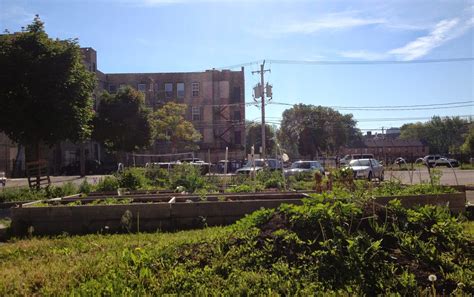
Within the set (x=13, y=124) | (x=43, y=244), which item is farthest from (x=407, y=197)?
(x=13, y=124)

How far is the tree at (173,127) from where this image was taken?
5609cm

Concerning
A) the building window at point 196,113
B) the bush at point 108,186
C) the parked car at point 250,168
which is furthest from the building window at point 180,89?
the bush at point 108,186

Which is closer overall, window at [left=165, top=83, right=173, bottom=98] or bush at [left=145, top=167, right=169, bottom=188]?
bush at [left=145, top=167, right=169, bottom=188]

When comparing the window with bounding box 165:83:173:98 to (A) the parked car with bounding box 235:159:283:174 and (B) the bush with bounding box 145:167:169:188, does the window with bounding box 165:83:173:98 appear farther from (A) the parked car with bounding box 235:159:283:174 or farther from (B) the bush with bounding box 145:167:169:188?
(B) the bush with bounding box 145:167:169:188

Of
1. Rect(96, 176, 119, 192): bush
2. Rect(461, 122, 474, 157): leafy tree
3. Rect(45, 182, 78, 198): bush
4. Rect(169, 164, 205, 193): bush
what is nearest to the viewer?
Rect(45, 182, 78, 198): bush

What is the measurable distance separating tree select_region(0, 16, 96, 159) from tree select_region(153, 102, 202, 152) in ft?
121

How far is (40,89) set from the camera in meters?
17.2

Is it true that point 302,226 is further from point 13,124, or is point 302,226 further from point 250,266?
point 13,124

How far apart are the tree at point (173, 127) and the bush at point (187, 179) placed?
38342mm

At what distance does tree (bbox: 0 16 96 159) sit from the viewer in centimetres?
1709

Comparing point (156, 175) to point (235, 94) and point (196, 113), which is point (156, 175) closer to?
point (196, 113)

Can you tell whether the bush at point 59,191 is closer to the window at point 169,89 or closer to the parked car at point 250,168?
the parked car at point 250,168

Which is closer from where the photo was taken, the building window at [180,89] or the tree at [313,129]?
the building window at [180,89]

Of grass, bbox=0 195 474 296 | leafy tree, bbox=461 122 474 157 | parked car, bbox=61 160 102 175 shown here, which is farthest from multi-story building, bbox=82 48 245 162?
grass, bbox=0 195 474 296
